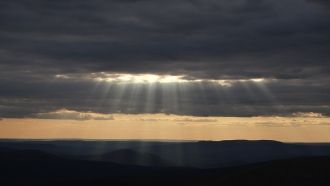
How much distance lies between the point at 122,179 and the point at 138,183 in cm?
890

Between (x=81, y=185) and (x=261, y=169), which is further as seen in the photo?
(x=81, y=185)

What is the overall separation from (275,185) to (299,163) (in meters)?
15.7

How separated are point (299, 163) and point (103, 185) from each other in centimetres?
8370

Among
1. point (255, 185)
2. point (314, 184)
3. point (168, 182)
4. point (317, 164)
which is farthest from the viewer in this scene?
point (168, 182)

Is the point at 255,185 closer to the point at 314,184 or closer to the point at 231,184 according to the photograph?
the point at 231,184

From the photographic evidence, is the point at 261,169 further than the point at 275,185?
Yes

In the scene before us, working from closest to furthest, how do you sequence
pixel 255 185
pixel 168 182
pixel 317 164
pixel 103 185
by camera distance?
pixel 255 185, pixel 317 164, pixel 168 182, pixel 103 185

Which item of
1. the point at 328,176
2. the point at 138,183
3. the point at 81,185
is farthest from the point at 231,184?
the point at 81,185

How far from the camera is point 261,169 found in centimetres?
9388

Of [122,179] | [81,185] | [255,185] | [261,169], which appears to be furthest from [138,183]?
[255,185]

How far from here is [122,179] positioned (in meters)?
164

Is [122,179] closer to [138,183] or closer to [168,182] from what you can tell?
[138,183]

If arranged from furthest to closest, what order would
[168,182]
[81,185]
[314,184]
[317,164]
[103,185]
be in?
[81,185]
[103,185]
[168,182]
[317,164]
[314,184]

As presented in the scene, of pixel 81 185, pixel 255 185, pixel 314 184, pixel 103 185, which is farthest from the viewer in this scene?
pixel 81 185
